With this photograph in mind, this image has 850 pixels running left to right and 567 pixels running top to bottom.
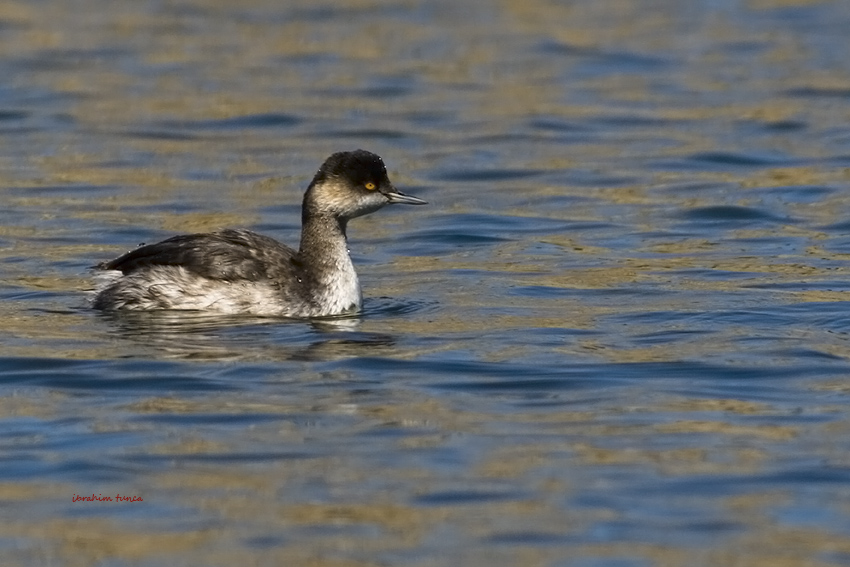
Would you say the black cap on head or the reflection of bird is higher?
the black cap on head

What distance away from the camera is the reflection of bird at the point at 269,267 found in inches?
402

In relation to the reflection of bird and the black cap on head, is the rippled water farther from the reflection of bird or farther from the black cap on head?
the black cap on head

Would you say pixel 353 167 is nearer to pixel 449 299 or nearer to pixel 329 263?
pixel 329 263

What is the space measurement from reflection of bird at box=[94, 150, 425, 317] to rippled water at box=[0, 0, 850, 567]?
0.61 ft

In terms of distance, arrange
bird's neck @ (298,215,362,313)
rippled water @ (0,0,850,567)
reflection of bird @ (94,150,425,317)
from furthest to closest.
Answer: bird's neck @ (298,215,362,313) < reflection of bird @ (94,150,425,317) < rippled water @ (0,0,850,567)

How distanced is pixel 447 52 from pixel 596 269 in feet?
30.8

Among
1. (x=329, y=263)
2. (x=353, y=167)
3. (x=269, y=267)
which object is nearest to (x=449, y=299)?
(x=329, y=263)

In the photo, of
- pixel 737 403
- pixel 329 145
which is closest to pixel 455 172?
pixel 329 145

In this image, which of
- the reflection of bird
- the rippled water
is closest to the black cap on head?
the reflection of bird

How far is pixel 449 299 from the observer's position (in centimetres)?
1088

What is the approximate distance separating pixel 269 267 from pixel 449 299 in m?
1.20

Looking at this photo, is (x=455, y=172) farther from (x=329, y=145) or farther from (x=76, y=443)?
(x=76, y=443)

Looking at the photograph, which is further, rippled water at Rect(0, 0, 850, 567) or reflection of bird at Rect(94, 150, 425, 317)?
reflection of bird at Rect(94, 150, 425, 317)

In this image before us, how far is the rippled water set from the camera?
6.69 m
